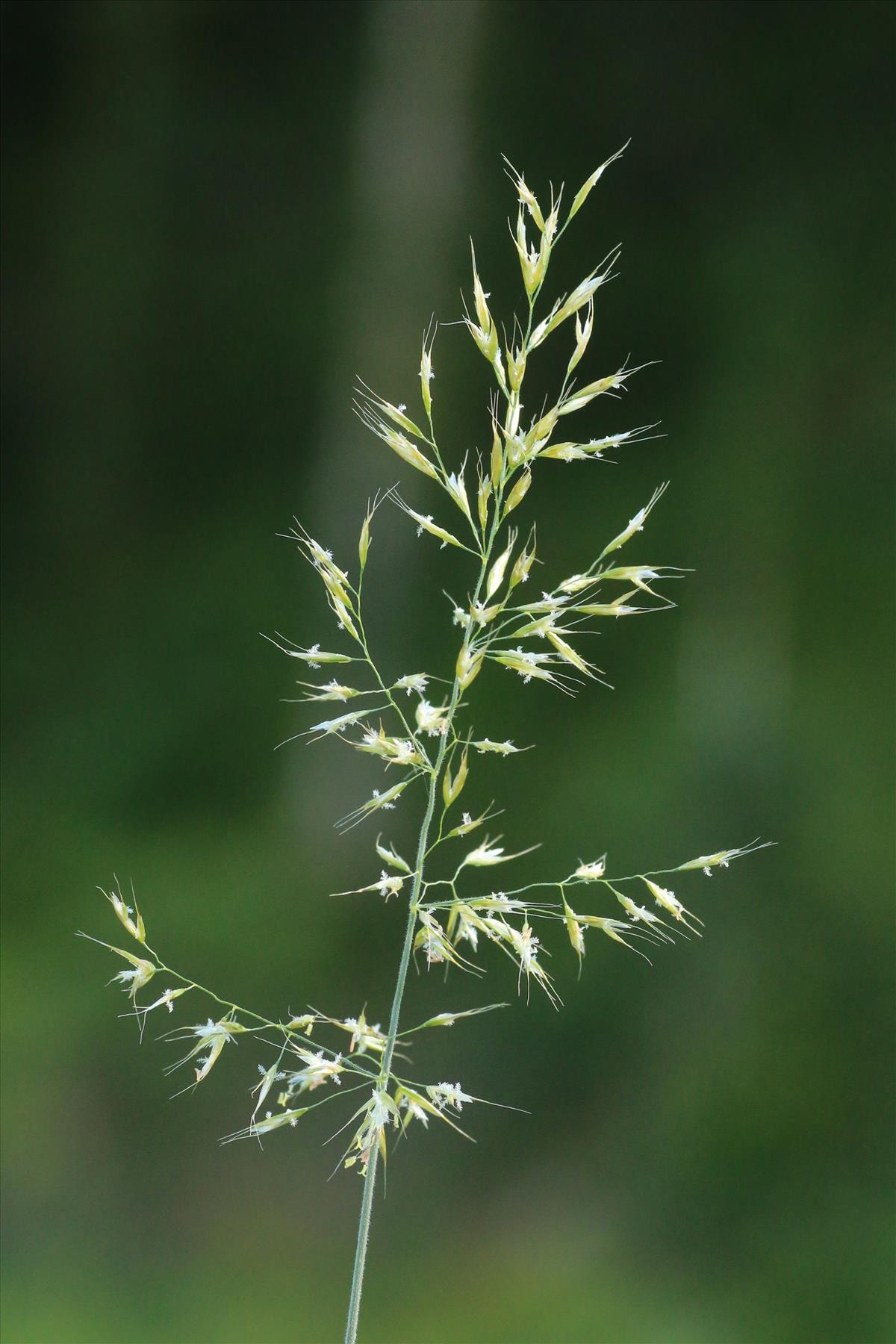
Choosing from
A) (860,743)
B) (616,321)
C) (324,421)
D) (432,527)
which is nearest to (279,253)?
(324,421)

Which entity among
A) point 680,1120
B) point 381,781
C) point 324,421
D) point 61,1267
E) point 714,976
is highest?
point 324,421

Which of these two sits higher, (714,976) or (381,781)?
(381,781)

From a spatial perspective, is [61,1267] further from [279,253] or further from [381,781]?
[279,253]

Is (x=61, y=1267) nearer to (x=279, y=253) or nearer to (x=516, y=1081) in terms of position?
(x=516, y=1081)

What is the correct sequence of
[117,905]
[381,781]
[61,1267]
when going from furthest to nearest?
[381,781] < [61,1267] < [117,905]

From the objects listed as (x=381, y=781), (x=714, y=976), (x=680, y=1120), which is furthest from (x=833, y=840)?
(x=381, y=781)

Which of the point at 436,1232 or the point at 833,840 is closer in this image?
the point at 436,1232

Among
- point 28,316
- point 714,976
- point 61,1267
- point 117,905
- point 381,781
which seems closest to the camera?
point 117,905
